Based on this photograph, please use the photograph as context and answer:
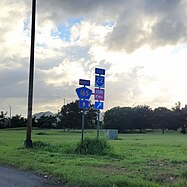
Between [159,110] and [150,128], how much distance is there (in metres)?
6.65

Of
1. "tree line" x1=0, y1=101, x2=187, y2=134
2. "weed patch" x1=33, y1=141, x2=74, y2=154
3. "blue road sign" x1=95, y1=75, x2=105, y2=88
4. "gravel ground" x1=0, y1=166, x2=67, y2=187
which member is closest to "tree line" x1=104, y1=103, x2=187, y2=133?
"tree line" x1=0, y1=101, x2=187, y2=134

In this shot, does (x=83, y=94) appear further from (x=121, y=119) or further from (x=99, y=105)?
(x=121, y=119)

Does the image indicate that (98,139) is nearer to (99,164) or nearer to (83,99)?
(83,99)

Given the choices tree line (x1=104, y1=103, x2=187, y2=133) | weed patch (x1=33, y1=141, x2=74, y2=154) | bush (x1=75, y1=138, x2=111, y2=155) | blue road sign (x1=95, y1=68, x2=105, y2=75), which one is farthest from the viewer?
tree line (x1=104, y1=103, x2=187, y2=133)

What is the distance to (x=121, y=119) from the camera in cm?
12112

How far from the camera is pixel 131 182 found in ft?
32.2

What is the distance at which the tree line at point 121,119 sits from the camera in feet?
399

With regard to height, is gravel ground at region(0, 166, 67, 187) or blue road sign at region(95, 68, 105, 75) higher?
blue road sign at region(95, 68, 105, 75)

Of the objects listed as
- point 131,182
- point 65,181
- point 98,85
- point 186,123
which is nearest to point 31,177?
point 65,181

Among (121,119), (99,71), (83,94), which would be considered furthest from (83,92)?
(121,119)

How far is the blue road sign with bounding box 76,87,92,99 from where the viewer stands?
2025cm

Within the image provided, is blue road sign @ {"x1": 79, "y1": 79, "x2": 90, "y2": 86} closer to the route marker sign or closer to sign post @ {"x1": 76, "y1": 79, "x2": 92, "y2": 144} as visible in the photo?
sign post @ {"x1": 76, "y1": 79, "x2": 92, "y2": 144}

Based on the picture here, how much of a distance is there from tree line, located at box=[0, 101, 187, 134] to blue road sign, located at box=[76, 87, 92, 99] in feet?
328

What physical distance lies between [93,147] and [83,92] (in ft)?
9.77
